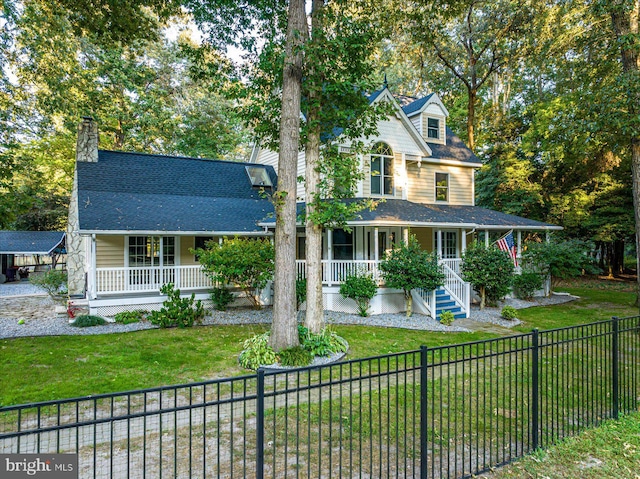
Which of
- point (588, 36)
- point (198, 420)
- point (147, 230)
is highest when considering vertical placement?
point (588, 36)

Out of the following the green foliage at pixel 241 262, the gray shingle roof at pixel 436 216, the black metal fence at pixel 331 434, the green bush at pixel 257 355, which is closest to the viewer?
the black metal fence at pixel 331 434

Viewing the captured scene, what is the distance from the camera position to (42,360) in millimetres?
7793

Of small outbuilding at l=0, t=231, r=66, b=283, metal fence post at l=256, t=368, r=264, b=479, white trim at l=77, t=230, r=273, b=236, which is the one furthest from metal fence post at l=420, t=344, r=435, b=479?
small outbuilding at l=0, t=231, r=66, b=283

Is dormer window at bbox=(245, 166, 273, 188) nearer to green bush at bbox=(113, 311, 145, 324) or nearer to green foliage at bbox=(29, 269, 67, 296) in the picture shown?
green bush at bbox=(113, 311, 145, 324)

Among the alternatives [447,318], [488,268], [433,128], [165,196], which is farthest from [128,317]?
[433,128]

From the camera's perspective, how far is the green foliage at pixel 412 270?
11.6m

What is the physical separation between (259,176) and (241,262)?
8.07 m

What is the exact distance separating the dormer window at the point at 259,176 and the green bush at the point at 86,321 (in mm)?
9400

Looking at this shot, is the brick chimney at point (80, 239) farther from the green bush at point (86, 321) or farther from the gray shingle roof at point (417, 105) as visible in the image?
the gray shingle roof at point (417, 105)

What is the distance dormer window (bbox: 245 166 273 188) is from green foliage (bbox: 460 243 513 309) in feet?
33.1

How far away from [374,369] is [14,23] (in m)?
15.9

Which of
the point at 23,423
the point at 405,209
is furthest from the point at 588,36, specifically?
the point at 23,423

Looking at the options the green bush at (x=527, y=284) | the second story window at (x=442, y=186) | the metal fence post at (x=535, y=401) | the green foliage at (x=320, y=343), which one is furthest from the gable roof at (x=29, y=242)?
the metal fence post at (x=535, y=401)

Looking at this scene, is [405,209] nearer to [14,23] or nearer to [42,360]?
[42,360]
